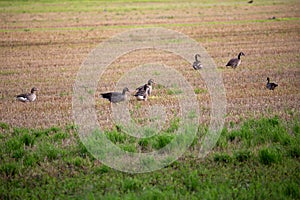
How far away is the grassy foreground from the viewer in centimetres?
594

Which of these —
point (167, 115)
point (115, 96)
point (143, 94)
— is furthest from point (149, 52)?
point (167, 115)

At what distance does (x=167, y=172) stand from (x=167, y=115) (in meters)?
3.20

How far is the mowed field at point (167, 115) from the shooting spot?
245 inches

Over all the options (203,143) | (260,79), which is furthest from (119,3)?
(203,143)

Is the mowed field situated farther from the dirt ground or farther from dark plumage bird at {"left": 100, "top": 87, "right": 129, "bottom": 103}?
dark plumage bird at {"left": 100, "top": 87, "right": 129, "bottom": 103}

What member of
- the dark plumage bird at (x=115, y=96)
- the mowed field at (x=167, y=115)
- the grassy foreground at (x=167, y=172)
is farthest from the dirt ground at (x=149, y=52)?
the grassy foreground at (x=167, y=172)

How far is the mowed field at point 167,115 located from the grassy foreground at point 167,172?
2 cm

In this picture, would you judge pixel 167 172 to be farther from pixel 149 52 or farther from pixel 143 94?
pixel 149 52

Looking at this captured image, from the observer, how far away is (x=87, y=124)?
920 centimetres

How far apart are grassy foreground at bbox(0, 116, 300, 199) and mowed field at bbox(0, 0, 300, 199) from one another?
0.7 inches

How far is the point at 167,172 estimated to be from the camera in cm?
675

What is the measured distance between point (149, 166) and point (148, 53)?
537 inches

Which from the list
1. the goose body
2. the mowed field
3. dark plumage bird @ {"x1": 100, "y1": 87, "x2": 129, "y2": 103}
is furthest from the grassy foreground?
the goose body

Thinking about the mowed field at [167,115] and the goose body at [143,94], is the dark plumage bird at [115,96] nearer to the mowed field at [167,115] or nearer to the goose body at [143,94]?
the mowed field at [167,115]
